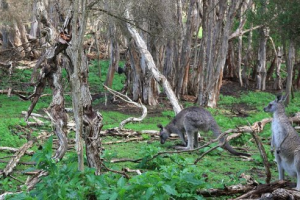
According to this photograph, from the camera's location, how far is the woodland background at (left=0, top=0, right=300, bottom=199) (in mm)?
5605

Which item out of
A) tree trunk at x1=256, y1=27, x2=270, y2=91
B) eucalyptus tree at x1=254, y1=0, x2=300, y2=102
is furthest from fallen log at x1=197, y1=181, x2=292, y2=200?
tree trunk at x1=256, y1=27, x2=270, y2=91

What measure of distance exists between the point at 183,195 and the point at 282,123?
217cm

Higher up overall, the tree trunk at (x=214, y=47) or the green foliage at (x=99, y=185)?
the tree trunk at (x=214, y=47)

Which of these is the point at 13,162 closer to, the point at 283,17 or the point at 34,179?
the point at 34,179

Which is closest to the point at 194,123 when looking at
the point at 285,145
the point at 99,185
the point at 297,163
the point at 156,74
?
the point at 156,74

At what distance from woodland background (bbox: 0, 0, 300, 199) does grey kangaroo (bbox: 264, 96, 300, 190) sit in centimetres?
38

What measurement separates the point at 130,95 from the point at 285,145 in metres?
13.0

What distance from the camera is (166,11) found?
1575 cm

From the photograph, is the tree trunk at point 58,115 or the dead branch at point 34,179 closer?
the dead branch at point 34,179

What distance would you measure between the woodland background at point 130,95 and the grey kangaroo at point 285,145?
0.38 metres

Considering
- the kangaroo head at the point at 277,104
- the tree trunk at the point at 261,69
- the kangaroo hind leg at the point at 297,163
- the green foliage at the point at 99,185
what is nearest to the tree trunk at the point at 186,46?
the tree trunk at the point at 261,69

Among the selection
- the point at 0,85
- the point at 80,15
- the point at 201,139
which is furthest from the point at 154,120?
the point at 80,15

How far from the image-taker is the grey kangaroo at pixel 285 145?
6312mm

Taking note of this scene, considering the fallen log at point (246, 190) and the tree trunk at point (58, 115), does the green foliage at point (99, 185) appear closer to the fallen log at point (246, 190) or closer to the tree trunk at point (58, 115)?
the fallen log at point (246, 190)
